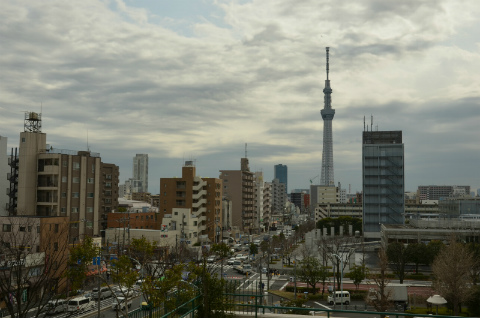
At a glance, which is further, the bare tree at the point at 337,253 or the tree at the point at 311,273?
the bare tree at the point at 337,253

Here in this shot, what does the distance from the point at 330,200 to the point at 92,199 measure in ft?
353

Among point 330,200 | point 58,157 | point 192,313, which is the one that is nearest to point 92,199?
point 58,157

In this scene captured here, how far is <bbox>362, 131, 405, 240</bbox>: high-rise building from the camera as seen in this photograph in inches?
3465

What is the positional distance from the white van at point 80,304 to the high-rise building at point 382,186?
66038 mm

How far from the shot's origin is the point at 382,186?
3489 inches

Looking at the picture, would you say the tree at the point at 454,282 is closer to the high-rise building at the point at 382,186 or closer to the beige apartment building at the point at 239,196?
the high-rise building at the point at 382,186

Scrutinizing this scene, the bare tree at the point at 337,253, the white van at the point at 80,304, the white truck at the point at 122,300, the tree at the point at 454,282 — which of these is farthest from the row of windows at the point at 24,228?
the tree at the point at 454,282

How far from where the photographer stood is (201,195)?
74.3 m

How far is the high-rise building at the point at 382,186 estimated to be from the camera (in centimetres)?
8800

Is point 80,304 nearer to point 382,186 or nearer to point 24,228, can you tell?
point 24,228

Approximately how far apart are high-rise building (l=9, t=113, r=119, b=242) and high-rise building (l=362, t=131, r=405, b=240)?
5472cm

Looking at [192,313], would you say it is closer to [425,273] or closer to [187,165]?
[425,273]

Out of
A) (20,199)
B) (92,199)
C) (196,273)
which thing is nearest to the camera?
(196,273)

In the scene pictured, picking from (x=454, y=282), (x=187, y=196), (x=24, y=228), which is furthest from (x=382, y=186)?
(x=24, y=228)
